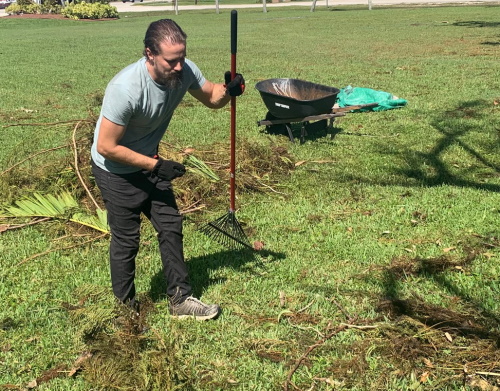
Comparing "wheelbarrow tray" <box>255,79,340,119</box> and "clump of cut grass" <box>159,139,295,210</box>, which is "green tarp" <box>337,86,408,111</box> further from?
"clump of cut grass" <box>159,139,295,210</box>

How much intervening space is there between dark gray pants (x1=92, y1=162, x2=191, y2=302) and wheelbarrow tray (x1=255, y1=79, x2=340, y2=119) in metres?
4.38

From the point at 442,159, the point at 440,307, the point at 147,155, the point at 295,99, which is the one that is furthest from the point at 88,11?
the point at 440,307

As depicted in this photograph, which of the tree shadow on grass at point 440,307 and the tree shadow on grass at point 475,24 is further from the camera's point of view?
the tree shadow on grass at point 475,24

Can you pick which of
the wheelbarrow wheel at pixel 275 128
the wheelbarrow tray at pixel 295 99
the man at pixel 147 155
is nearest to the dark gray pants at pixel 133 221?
the man at pixel 147 155

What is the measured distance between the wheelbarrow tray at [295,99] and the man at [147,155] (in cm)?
390

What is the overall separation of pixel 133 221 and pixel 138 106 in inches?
31.5

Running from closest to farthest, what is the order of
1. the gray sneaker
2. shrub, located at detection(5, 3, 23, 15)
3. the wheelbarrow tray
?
the gray sneaker, the wheelbarrow tray, shrub, located at detection(5, 3, 23, 15)

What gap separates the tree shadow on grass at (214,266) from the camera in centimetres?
437

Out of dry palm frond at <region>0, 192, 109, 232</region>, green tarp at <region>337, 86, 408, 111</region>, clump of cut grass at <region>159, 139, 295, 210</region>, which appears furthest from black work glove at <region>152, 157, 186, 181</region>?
green tarp at <region>337, 86, 408, 111</region>

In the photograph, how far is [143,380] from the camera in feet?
10.4

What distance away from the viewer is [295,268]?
4637 millimetres

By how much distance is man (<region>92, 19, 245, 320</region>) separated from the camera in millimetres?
3346

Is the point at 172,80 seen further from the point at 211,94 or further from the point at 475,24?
the point at 475,24

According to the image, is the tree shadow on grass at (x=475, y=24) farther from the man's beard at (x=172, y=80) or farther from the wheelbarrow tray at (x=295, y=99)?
the man's beard at (x=172, y=80)
